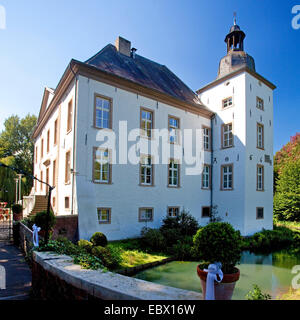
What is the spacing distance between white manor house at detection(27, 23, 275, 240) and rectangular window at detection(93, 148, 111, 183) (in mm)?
53

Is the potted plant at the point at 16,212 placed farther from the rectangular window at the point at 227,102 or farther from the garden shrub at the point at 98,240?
the rectangular window at the point at 227,102

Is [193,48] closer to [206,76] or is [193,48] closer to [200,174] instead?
[200,174]

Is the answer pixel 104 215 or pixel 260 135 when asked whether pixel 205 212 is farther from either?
pixel 104 215

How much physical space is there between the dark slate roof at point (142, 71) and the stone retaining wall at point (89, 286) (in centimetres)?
1154

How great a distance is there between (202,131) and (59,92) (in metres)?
10.2

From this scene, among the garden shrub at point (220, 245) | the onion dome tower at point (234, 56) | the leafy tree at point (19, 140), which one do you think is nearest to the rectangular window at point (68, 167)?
the garden shrub at point (220, 245)

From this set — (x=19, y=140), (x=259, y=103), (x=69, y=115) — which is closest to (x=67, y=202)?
A: (x=69, y=115)

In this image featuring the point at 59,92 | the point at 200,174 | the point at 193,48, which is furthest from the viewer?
the point at 200,174

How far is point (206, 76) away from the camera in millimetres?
21250

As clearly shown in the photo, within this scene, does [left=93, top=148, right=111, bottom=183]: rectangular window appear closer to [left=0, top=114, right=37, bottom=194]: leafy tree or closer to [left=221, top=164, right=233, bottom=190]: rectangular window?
[left=221, top=164, right=233, bottom=190]: rectangular window

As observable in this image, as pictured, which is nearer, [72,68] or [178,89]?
[72,68]

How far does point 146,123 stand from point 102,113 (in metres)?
2.96

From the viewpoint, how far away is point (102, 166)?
13.0 m
